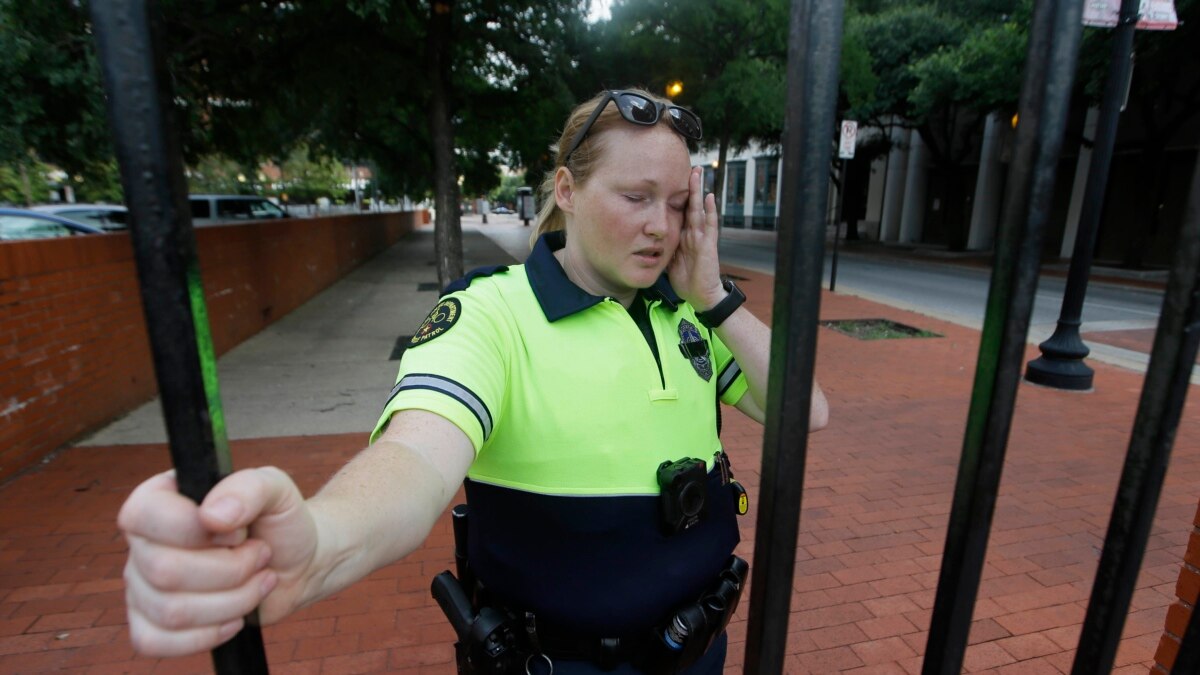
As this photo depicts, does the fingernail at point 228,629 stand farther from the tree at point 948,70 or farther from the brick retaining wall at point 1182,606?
the tree at point 948,70

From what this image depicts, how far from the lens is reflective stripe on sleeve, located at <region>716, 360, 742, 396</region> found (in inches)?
63.2

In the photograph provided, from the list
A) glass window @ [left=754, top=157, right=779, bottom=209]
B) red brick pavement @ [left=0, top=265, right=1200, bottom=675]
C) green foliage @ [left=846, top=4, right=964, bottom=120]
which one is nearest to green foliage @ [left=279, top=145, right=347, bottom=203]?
glass window @ [left=754, top=157, right=779, bottom=209]

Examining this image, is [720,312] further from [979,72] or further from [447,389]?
[979,72]

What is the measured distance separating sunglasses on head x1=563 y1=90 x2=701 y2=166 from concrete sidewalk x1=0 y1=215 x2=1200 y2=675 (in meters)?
2.08

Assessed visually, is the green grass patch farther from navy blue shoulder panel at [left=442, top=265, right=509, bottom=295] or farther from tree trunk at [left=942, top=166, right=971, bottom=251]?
tree trunk at [left=942, top=166, right=971, bottom=251]

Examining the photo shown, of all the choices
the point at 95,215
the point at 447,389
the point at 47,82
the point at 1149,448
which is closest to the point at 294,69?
the point at 47,82

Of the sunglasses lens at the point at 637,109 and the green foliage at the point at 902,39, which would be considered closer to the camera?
the sunglasses lens at the point at 637,109

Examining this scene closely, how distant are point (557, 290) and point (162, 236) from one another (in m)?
0.83

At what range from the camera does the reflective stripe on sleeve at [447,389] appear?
1125 mm

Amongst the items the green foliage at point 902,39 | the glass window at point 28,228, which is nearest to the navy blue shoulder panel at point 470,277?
the glass window at point 28,228

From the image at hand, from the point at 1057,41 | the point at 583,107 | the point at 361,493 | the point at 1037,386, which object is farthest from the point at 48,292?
the point at 1037,386

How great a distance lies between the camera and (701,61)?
561 inches

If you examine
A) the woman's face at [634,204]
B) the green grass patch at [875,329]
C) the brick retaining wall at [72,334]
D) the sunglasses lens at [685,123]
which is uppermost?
the sunglasses lens at [685,123]

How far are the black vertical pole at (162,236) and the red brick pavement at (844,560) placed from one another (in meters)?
2.19
